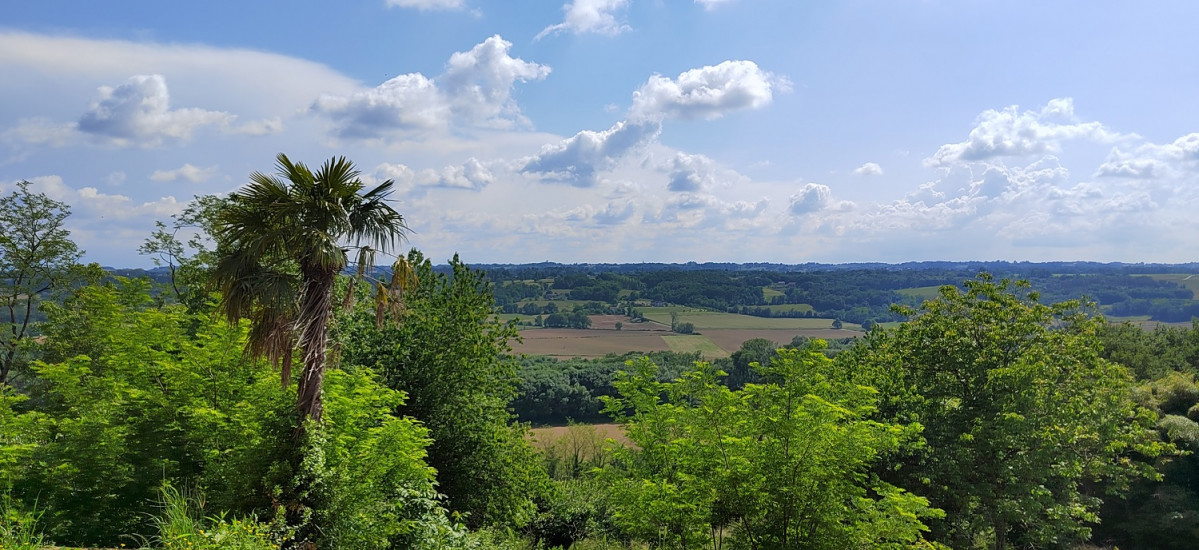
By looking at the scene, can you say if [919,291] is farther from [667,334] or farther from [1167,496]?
[1167,496]

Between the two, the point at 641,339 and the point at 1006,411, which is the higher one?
the point at 1006,411

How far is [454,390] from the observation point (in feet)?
56.9

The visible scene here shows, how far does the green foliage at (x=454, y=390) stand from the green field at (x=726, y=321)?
105736mm

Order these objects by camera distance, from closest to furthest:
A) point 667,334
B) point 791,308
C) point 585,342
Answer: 1. point 585,342
2. point 667,334
3. point 791,308

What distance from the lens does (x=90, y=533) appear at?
30.1ft

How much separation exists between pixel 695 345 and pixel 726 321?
35.8 meters

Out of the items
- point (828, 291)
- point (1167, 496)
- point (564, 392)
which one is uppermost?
point (828, 291)

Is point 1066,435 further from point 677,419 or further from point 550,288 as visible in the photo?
point 550,288

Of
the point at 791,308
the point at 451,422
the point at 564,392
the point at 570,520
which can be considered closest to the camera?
the point at 451,422

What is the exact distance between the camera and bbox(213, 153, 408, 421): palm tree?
8.53 meters

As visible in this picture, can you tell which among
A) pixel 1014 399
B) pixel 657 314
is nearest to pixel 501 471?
pixel 1014 399

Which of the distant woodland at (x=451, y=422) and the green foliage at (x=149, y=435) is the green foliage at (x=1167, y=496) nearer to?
the distant woodland at (x=451, y=422)

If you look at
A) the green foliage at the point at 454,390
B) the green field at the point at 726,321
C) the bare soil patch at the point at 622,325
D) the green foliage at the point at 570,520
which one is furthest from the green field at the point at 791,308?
the green foliage at the point at 454,390

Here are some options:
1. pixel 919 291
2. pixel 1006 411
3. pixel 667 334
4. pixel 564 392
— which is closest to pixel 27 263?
pixel 1006 411
